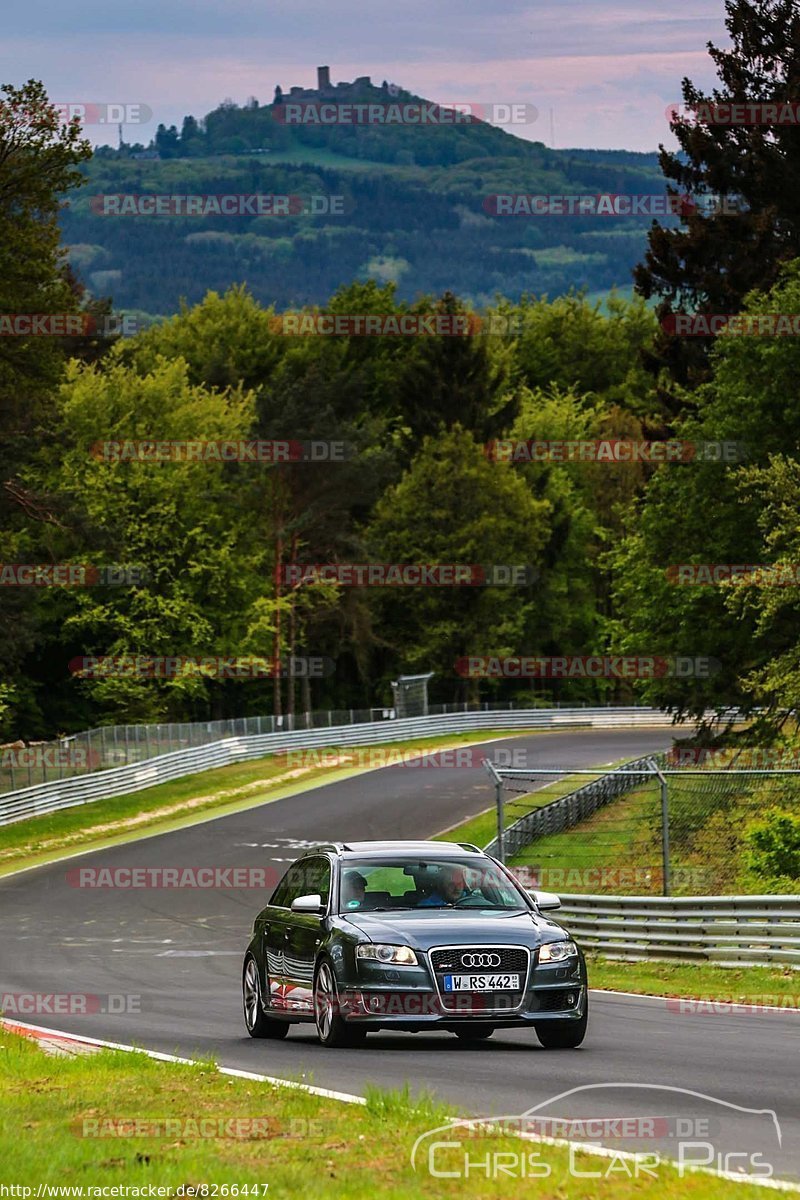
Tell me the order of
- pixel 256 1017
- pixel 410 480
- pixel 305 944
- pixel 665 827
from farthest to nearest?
pixel 410 480 < pixel 665 827 < pixel 256 1017 < pixel 305 944

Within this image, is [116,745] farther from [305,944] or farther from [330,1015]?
[330,1015]

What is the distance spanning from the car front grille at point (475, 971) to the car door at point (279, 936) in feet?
6.44

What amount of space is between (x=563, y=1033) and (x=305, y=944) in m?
2.10

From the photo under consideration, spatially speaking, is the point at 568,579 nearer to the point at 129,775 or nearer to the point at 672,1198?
the point at 129,775

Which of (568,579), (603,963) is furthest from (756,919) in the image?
(568,579)

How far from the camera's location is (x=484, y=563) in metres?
92.9

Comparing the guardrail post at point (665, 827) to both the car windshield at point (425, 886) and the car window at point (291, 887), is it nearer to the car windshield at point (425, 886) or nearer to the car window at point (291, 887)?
the car window at point (291, 887)

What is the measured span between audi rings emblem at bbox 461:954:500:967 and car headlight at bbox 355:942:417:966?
1.14ft

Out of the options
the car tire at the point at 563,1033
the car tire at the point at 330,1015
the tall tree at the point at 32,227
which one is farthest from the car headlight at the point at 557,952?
the tall tree at the point at 32,227

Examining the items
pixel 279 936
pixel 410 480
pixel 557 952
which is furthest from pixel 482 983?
pixel 410 480

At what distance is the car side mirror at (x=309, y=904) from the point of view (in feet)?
45.8

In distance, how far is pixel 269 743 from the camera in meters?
68.6

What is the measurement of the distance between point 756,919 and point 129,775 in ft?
126

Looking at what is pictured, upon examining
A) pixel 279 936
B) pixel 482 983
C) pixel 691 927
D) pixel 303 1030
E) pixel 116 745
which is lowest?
pixel 116 745
